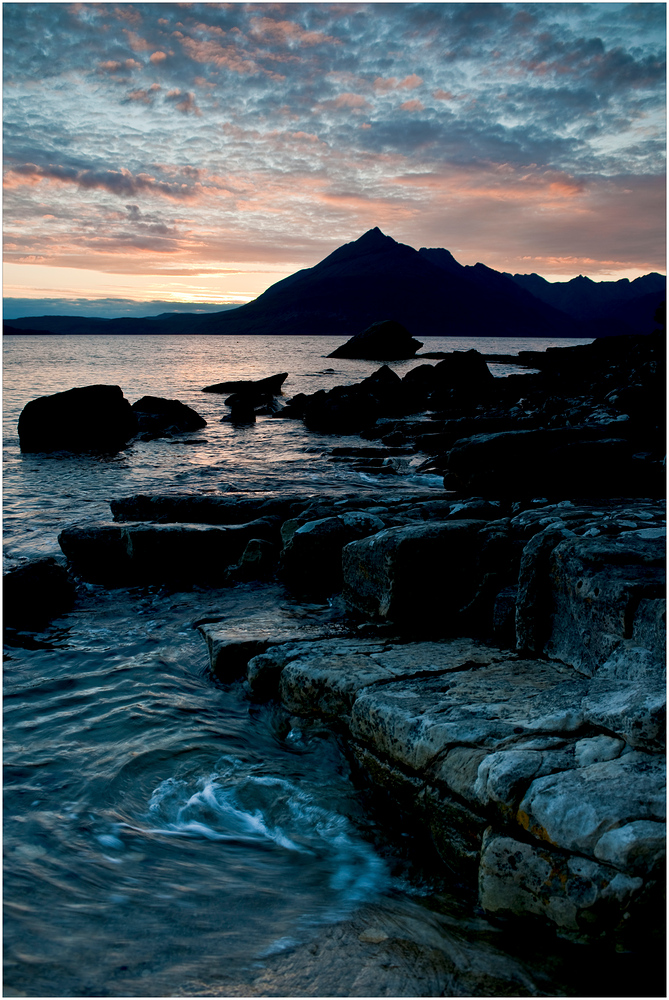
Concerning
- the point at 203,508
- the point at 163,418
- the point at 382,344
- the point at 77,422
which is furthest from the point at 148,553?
the point at 382,344

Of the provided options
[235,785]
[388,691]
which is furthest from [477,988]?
[235,785]

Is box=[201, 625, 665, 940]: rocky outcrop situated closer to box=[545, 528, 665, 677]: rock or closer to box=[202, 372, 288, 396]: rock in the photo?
box=[545, 528, 665, 677]: rock

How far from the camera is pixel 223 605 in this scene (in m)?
7.76

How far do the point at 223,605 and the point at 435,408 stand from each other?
24.9 meters

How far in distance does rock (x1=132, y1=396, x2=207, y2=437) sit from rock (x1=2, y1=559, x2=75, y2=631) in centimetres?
1628

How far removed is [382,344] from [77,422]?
6781 cm

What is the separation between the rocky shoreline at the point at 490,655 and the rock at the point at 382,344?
76.1 metres

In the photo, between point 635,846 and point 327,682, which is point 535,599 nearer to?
point 327,682

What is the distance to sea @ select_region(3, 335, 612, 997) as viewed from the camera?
280 centimetres

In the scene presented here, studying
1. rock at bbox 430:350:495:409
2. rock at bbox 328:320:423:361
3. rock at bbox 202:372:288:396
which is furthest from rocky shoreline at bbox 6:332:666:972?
rock at bbox 328:320:423:361

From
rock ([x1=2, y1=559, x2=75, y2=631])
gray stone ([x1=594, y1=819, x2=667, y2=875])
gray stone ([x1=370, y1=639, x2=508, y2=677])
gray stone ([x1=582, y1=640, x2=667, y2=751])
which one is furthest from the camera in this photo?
rock ([x1=2, y1=559, x2=75, y2=631])

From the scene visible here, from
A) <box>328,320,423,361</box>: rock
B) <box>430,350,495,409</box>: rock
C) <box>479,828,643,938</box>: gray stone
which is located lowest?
<box>479,828,643,938</box>: gray stone

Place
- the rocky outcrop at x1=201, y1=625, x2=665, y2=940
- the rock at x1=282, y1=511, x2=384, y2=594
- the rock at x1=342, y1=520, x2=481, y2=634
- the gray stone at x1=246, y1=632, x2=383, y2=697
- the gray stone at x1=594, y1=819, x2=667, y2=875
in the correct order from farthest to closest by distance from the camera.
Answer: the rock at x1=282, y1=511, x2=384, y2=594
the rock at x1=342, y1=520, x2=481, y2=634
the gray stone at x1=246, y1=632, x2=383, y2=697
the rocky outcrop at x1=201, y1=625, x2=665, y2=940
the gray stone at x1=594, y1=819, x2=667, y2=875

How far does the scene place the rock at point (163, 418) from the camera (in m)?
23.9
